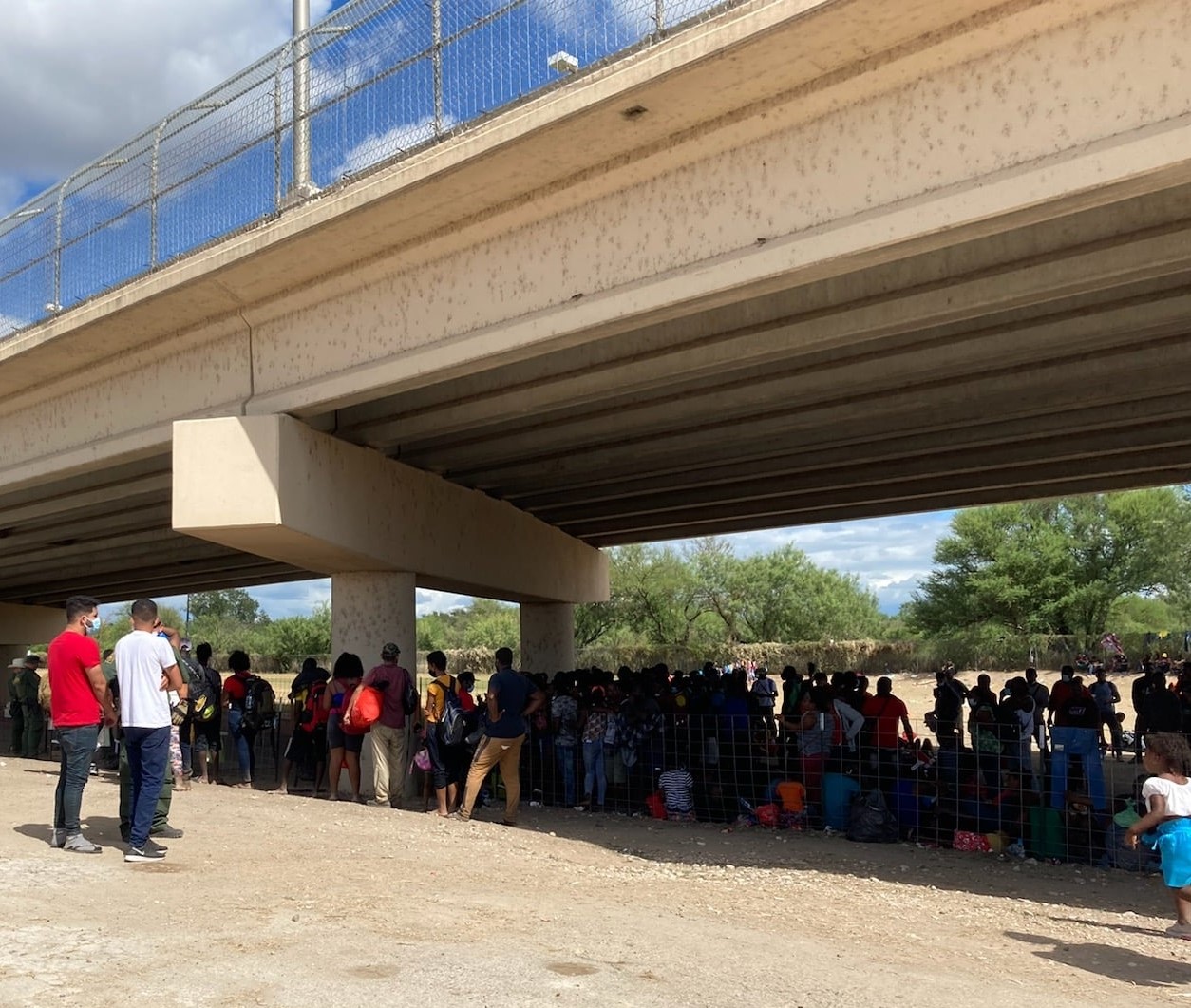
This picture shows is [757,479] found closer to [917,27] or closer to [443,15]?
[443,15]

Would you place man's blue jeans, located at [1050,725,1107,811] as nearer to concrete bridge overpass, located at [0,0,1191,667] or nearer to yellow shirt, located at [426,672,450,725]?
concrete bridge overpass, located at [0,0,1191,667]

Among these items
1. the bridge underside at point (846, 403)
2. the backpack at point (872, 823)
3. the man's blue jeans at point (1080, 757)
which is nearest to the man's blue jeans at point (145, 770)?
the bridge underside at point (846, 403)

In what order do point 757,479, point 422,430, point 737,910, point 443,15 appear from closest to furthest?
point 737,910, point 443,15, point 422,430, point 757,479

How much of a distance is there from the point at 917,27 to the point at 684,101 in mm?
1658

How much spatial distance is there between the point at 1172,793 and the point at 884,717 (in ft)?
17.0

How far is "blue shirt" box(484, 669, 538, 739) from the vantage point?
1088 cm

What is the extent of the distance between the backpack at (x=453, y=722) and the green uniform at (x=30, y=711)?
11.4m

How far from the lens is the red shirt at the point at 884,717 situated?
38.2 ft

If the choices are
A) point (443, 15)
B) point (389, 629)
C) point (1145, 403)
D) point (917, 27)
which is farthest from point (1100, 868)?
point (443, 15)

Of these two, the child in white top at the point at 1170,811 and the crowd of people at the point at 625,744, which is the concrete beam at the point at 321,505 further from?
the child in white top at the point at 1170,811

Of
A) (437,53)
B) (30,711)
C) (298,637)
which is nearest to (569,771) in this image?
(437,53)

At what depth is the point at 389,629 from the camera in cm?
1391

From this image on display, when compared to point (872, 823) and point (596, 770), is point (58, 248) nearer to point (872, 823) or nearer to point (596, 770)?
point (596, 770)

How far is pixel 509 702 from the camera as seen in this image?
431 inches
